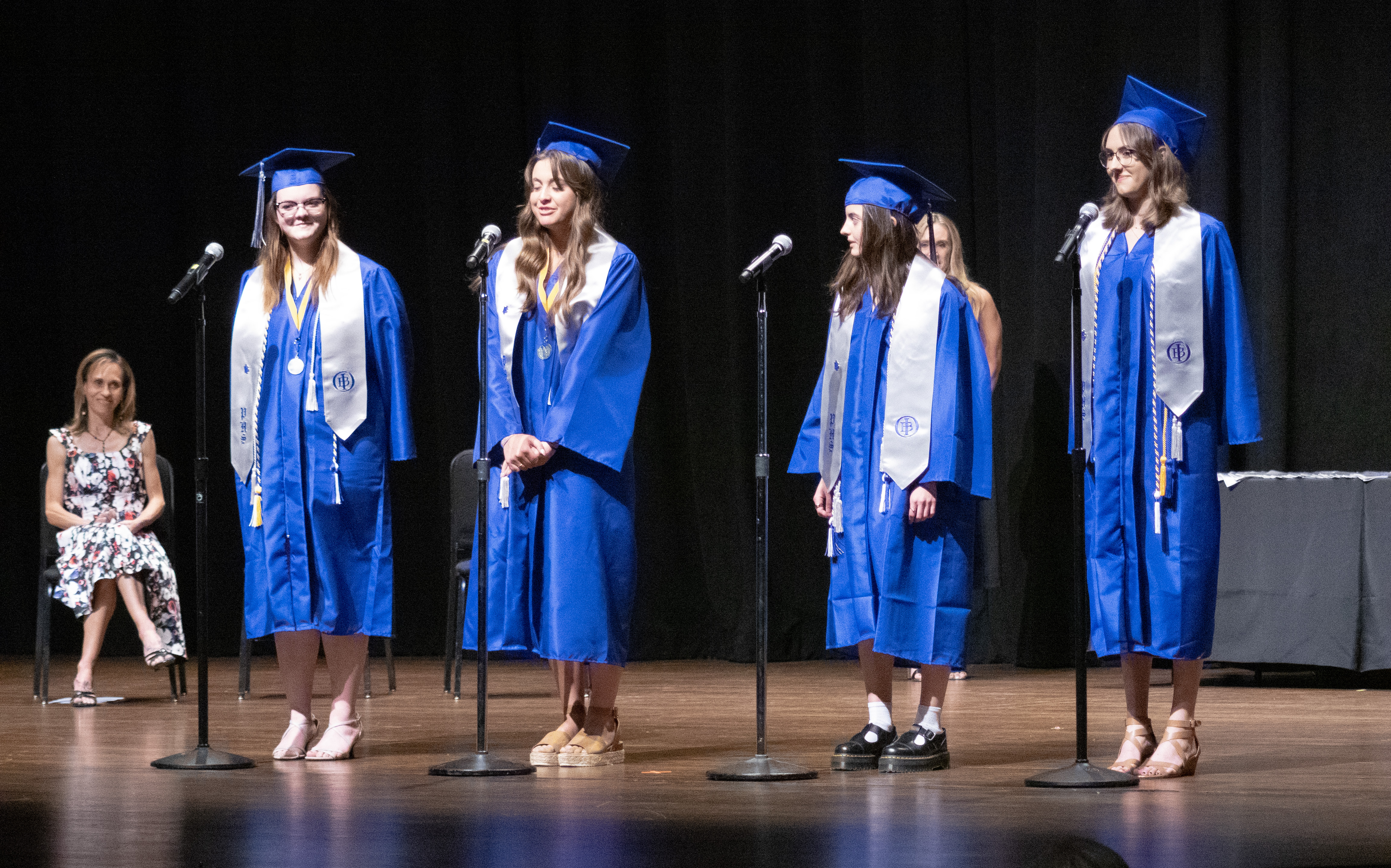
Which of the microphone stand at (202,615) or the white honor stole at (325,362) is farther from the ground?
the white honor stole at (325,362)

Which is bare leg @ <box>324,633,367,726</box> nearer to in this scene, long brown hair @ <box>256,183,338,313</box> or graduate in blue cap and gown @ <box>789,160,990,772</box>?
long brown hair @ <box>256,183,338,313</box>

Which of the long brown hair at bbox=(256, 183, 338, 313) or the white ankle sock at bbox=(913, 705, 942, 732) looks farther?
the long brown hair at bbox=(256, 183, 338, 313)

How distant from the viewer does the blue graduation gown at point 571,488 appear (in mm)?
3912

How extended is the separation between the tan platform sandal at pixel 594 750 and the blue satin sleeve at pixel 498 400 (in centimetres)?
70

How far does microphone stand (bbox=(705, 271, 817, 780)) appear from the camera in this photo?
12.1 feet

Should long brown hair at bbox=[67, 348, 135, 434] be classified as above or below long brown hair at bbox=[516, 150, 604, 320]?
below

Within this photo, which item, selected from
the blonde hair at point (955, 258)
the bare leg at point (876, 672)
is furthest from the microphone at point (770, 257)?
the blonde hair at point (955, 258)

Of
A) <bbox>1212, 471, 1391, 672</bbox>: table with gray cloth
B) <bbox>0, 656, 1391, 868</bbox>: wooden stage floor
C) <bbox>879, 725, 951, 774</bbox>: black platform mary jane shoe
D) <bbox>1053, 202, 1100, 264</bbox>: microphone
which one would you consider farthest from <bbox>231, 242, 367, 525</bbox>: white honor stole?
<bbox>1212, 471, 1391, 672</bbox>: table with gray cloth

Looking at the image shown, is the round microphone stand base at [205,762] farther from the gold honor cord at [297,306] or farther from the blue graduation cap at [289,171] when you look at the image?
the blue graduation cap at [289,171]

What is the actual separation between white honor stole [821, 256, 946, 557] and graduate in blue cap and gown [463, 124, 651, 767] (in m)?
0.46

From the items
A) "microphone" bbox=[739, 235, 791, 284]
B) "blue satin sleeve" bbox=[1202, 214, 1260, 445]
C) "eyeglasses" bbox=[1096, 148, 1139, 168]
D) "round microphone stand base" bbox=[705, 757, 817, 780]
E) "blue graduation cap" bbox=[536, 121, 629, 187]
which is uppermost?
"blue graduation cap" bbox=[536, 121, 629, 187]

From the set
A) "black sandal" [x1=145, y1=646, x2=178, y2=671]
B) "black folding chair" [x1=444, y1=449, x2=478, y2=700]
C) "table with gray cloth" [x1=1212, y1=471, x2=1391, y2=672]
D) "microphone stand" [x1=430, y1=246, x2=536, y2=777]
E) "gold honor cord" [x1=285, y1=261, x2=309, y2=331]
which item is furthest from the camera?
"black folding chair" [x1=444, y1=449, x2=478, y2=700]

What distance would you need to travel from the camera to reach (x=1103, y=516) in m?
3.86

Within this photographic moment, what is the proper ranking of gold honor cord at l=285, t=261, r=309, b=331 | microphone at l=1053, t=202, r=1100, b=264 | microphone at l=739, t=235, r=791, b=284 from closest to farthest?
1. microphone at l=1053, t=202, r=1100, b=264
2. microphone at l=739, t=235, r=791, b=284
3. gold honor cord at l=285, t=261, r=309, b=331
